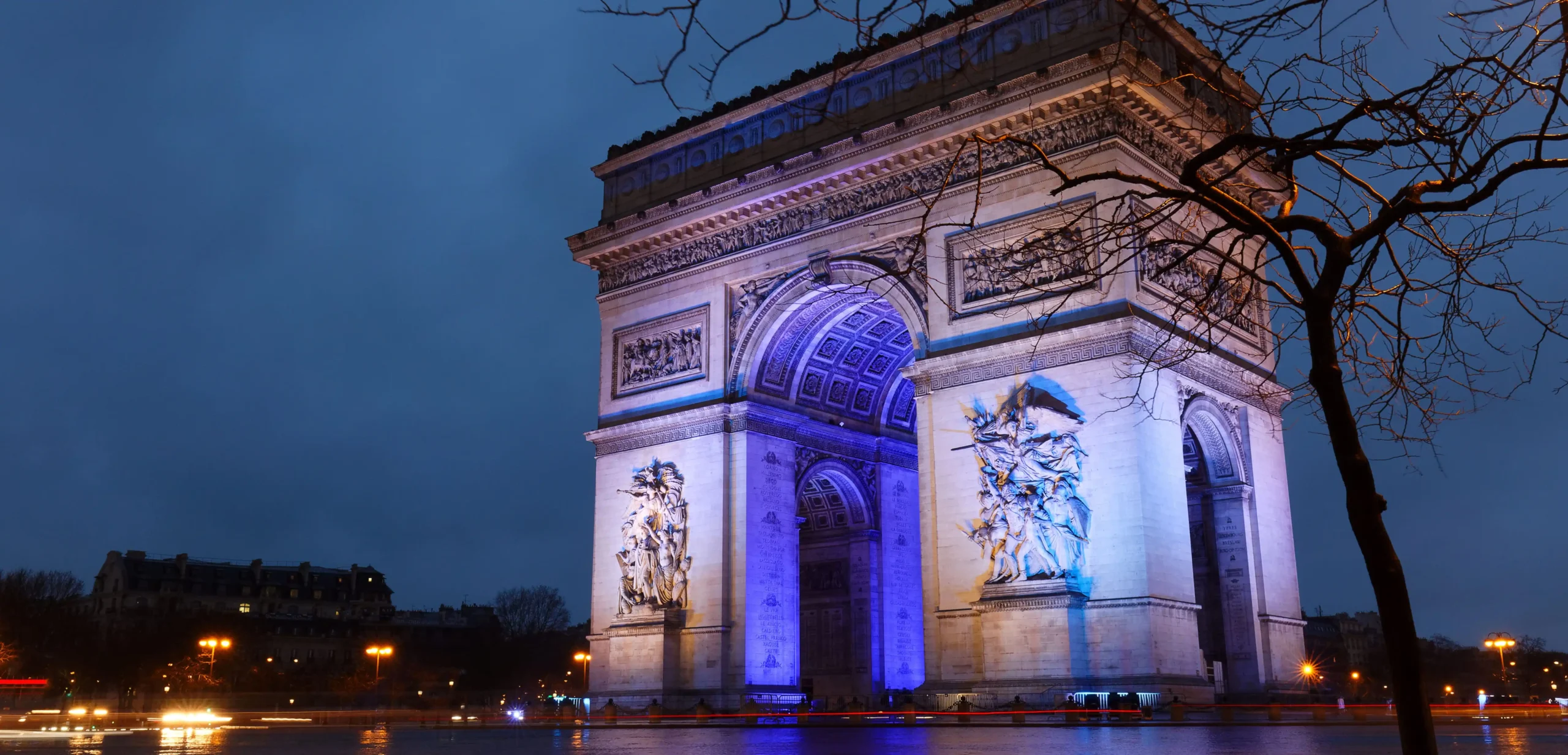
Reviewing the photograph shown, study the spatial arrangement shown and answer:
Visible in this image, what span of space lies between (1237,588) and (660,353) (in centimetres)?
1356

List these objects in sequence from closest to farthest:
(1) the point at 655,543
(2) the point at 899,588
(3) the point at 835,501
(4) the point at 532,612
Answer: (1) the point at 655,543 < (2) the point at 899,588 < (3) the point at 835,501 < (4) the point at 532,612

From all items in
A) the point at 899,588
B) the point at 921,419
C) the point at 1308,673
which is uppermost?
the point at 921,419

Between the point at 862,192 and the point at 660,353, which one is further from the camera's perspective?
the point at 660,353

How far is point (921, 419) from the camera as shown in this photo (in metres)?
25.0

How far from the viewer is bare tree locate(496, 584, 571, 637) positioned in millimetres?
82000

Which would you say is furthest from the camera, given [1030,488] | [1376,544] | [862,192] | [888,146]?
[862,192]

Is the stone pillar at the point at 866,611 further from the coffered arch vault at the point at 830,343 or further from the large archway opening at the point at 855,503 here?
the coffered arch vault at the point at 830,343

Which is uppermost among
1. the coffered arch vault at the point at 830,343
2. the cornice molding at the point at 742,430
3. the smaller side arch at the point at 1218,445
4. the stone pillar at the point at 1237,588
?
the coffered arch vault at the point at 830,343

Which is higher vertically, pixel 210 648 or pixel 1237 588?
pixel 210 648

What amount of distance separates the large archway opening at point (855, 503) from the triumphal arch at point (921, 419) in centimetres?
8

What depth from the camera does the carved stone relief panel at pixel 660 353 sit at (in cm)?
2912

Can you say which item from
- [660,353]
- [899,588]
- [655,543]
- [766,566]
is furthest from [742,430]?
[899,588]

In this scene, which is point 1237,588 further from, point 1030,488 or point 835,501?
point 835,501

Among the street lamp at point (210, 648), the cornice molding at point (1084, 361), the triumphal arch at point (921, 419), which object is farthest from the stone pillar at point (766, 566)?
the street lamp at point (210, 648)
